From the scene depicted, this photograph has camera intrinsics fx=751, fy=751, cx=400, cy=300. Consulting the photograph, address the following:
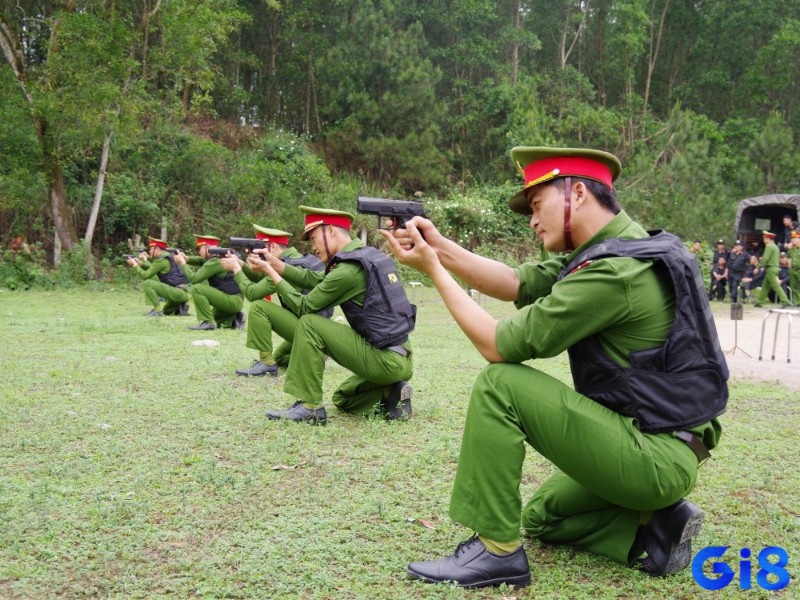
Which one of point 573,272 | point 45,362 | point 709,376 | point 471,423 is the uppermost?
point 573,272

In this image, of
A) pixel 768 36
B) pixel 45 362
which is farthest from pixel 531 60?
pixel 45 362

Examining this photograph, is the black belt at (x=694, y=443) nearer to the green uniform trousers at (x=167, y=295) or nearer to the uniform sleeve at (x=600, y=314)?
the uniform sleeve at (x=600, y=314)

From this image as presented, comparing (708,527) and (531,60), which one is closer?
(708,527)

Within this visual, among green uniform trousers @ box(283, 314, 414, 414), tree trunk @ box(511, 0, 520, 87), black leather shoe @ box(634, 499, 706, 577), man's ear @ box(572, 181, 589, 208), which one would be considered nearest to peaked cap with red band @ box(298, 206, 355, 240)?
green uniform trousers @ box(283, 314, 414, 414)

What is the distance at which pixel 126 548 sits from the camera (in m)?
3.20

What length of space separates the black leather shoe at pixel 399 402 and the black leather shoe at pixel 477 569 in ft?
8.83

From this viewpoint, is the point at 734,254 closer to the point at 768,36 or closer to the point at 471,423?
the point at 471,423

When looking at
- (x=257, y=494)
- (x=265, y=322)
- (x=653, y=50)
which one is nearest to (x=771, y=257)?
(x=265, y=322)

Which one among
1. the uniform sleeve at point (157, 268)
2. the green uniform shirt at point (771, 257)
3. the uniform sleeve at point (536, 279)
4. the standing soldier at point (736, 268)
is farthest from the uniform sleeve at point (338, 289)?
the standing soldier at point (736, 268)

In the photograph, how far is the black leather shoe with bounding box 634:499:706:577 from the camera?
2.90 metres

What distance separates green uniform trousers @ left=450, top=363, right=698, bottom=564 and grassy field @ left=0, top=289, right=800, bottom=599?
356mm

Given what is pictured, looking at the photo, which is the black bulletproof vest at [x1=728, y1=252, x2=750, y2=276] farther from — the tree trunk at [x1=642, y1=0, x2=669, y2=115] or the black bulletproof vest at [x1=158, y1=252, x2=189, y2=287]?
the tree trunk at [x1=642, y1=0, x2=669, y2=115]

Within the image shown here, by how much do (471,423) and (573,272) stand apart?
2.27 ft

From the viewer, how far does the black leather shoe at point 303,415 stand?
17.9 ft
